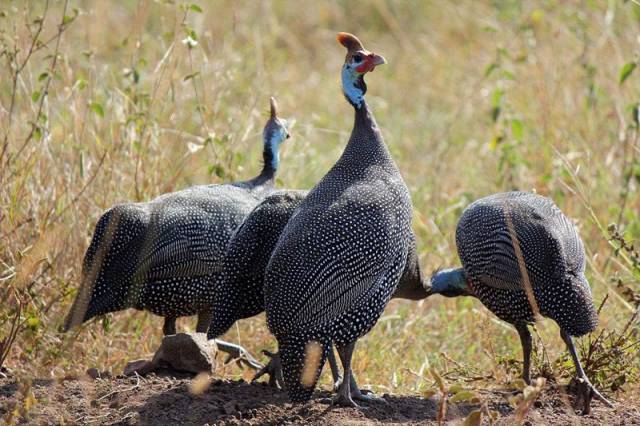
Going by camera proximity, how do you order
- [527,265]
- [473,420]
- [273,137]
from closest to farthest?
[473,420] < [527,265] < [273,137]

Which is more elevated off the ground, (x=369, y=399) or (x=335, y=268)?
(x=335, y=268)

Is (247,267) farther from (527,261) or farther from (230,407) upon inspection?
(527,261)

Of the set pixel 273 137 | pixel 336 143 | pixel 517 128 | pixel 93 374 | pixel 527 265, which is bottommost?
pixel 336 143

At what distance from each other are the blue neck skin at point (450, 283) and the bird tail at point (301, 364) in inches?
48.2

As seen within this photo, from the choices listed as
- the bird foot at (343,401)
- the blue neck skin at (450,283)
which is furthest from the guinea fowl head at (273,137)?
the bird foot at (343,401)

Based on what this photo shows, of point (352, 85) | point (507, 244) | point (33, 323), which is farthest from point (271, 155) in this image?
point (33, 323)

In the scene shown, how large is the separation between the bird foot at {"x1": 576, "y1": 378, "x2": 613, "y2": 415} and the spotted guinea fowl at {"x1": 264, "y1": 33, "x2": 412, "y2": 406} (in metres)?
0.85

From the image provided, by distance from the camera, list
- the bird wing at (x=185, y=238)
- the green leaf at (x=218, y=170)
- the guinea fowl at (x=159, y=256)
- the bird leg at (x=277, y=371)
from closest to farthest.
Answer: the bird leg at (x=277, y=371) < the guinea fowl at (x=159, y=256) < the bird wing at (x=185, y=238) < the green leaf at (x=218, y=170)

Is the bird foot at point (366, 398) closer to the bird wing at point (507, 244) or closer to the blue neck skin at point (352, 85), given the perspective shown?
the bird wing at point (507, 244)

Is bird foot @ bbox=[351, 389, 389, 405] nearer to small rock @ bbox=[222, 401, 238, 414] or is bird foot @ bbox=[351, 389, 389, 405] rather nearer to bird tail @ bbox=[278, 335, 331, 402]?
bird tail @ bbox=[278, 335, 331, 402]

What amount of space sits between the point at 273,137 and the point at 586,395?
2.31 m

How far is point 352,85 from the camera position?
199 inches

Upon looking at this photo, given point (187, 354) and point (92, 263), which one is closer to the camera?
point (187, 354)

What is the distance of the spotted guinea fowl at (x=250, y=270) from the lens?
191 inches
